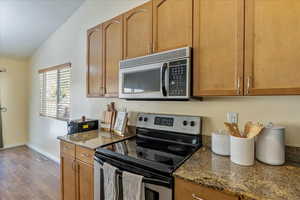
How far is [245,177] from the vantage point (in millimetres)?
912

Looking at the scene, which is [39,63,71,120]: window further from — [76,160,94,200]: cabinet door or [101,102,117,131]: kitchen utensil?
[76,160,94,200]: cabinet door

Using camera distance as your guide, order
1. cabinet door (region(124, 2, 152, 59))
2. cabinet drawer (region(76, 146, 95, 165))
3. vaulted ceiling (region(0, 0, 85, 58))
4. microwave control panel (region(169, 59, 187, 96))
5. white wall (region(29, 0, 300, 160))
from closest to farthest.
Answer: white wall (region(29, 0, 300, 160)) < microwave control panel (region(169, 59, 187, 96)) < cabinet drawer (region(76, 146, 95, 165)) < cabinet door (region(124, 2, 152, 59)) < vaulted ceiling (region(0, 0, 85, 58))

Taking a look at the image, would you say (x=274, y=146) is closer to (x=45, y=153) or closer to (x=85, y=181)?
(x=85, y=181)

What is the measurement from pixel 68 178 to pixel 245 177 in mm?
1627

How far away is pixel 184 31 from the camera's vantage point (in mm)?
1335

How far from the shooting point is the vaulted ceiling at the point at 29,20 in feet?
8.29

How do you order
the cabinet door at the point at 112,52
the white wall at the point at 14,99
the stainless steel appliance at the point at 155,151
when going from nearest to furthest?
1. the stainless steel appliance at the point at 155,151
2. the cabinet door at the point at 112,52
3. the white wall at the point at 14,99

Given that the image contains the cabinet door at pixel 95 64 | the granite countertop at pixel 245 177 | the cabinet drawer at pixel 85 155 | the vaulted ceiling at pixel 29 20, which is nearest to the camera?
the granite countertop at pixel 245 177

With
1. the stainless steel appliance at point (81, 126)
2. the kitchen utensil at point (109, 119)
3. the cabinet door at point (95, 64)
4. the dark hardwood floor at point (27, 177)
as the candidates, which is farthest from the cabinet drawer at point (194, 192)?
the dark hardwood floor at point (27, 177)

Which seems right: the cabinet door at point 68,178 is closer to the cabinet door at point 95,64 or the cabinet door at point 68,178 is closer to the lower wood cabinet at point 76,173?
the lower wood cabinet at point 76,173

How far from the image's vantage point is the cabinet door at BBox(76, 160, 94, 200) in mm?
1472

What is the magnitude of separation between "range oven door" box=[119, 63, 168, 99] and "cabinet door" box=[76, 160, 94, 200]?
29.4 inches

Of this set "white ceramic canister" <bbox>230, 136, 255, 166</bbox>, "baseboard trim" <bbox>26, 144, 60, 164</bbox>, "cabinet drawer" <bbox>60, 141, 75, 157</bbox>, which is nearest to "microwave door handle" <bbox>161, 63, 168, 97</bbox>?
"white ceramic canister" <bbox>230, 136, 255, 166</bbox>

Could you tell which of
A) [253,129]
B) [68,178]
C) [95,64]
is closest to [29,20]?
[95,64]
